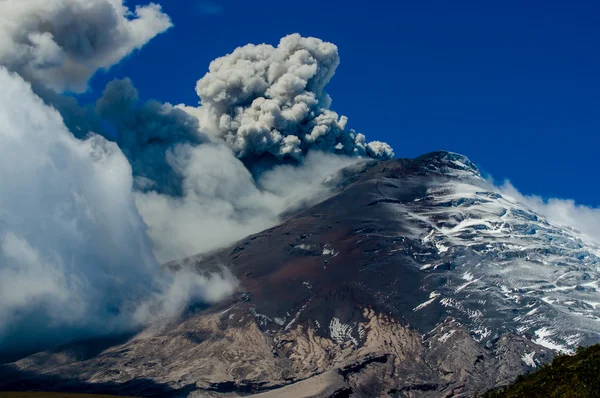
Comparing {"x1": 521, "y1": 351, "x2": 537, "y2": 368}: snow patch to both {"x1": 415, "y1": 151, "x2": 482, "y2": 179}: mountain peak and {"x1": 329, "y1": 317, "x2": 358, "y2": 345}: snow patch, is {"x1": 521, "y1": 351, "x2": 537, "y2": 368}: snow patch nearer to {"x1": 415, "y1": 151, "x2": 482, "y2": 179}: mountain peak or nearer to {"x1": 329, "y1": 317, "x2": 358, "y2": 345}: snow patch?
{"x1": 329, "y1": 317, "x2": 358, "y2": 345}: snow patch

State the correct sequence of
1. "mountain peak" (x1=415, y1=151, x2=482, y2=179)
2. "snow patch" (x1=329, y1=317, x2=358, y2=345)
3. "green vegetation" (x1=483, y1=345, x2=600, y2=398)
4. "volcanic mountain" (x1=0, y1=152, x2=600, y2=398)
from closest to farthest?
"green vegetation" (x1=483, y1=345, x2=600, y2=398)
"volcanic mountain" (x1=0, y1=152, x2=600, y2=398)
"snow patch" (x1=329, y1=317, x2=358, y2=345)
"mountain peak" (x1=415, y1=151, x2=482, y2=179)

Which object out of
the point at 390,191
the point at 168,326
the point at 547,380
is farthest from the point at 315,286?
the point at 547,380

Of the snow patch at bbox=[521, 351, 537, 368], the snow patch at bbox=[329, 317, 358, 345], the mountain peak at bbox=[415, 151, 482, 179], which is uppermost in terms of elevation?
the mountain peak at bbox=[415, 151, 482, 179]

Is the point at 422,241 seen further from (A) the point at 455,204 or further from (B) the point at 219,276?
(B) the point at 219,276

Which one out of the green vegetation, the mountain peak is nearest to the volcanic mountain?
the mountain peak

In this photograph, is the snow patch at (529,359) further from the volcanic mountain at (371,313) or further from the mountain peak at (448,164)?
the mountain peak at (448,164)

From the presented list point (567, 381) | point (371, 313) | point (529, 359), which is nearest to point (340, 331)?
point (371, 313)
